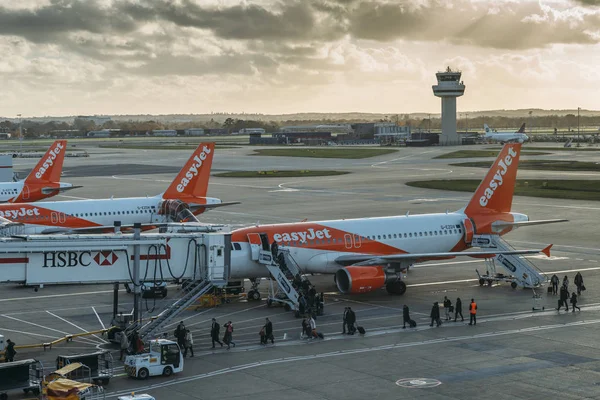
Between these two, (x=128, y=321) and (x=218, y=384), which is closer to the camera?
(x=218, y=384)

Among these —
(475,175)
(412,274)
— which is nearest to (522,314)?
(412,274)

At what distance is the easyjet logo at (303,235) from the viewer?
162ft

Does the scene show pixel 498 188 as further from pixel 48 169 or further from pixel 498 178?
pixel 48 169

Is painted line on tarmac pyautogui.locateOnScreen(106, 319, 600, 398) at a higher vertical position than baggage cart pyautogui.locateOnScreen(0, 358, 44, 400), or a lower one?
lower

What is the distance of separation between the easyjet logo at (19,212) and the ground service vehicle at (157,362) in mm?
32287

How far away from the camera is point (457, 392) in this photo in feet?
103

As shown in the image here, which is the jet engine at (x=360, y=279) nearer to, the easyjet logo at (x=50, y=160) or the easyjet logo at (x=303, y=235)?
the easyjet logo at (x=303, y=235)

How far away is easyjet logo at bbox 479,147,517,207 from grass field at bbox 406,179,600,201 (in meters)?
43.9

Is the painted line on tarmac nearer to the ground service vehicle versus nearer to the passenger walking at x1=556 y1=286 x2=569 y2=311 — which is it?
the ground service vehicle

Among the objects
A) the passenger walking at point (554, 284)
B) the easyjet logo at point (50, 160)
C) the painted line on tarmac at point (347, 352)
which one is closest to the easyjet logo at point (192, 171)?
the easyjet logo at point (50, 160)

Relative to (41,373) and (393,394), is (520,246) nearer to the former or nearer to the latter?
(393,394)

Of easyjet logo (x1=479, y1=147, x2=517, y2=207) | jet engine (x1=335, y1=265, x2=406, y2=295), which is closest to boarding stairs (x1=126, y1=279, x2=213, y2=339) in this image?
jet engine (x1=335, y1=265, x2=406, y2=295)

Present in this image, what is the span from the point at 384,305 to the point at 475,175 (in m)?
87.4

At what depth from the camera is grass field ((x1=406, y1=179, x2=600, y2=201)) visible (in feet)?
334
